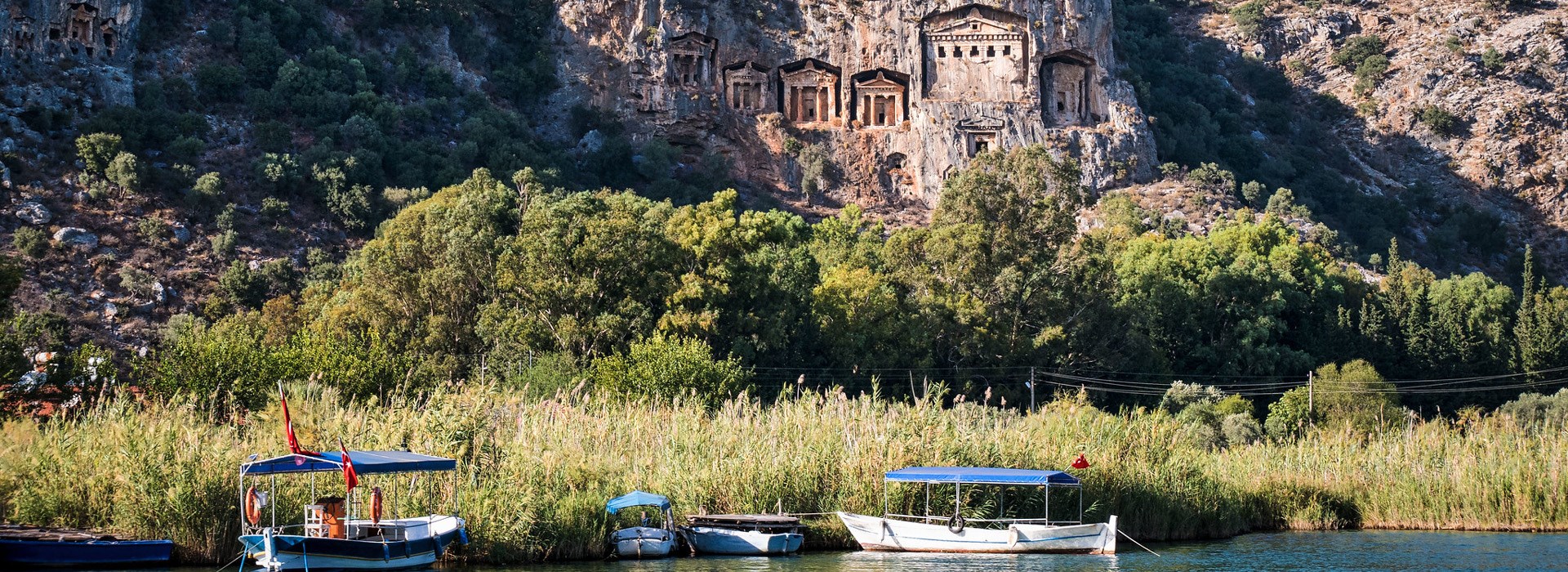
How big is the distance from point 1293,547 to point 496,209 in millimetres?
34067

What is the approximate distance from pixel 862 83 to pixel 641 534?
70.0 metres

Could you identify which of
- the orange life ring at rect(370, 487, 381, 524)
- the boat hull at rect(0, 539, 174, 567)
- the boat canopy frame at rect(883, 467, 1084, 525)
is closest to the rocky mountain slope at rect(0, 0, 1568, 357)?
the boat hull at rect(0, 539, 174, 567)

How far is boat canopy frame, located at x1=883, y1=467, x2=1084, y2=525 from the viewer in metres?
39.7

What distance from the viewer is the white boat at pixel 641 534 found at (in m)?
38.9

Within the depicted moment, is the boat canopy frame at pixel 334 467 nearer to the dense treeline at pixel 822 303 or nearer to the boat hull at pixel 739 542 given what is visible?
the boat hull at pixel 739 542

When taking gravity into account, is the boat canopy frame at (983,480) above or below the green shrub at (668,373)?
below

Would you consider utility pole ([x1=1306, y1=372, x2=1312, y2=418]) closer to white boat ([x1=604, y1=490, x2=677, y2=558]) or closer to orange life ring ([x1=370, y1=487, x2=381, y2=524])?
white boat ([x1=604, y1=490, x2=677, y2=558])

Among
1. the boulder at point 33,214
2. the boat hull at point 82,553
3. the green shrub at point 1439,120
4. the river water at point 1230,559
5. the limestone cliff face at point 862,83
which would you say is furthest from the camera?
the green shrub at point 1439,120

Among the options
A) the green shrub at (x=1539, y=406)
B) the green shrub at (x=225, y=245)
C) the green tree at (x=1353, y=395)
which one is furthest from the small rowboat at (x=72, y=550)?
the green shrub at (x=1539, y=406)

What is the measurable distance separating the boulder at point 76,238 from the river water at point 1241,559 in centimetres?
4753

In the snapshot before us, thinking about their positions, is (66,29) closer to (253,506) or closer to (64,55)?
(64,55)

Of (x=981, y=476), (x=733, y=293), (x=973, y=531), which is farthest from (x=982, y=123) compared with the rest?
(x=981, y=476)

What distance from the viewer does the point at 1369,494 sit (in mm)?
47344

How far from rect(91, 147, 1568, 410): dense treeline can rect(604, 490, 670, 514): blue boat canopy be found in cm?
1345
